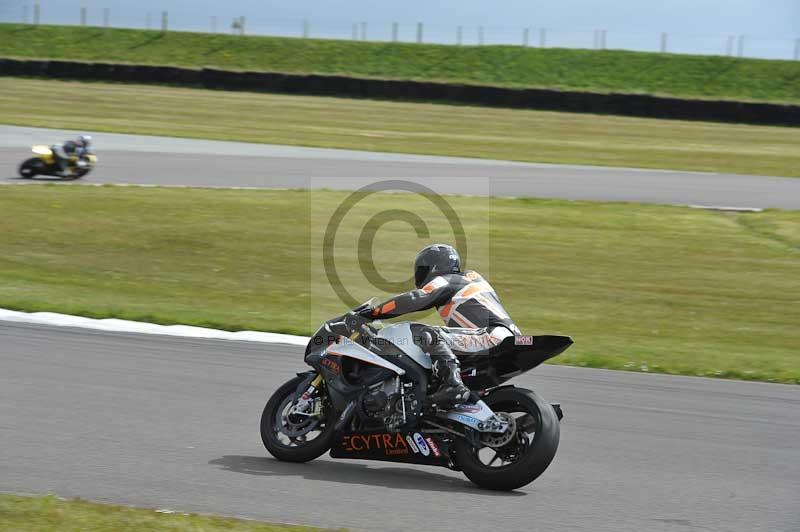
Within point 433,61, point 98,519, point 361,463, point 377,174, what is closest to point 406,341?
point 361,463

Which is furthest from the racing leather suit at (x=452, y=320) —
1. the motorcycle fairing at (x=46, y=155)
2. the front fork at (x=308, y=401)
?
the motorcycle fairing at (x=46, y=155)

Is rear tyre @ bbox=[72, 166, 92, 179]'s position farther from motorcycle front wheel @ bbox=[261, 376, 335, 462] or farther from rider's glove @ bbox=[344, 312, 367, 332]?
rider's glove @ bbox=[344, 312, 367, 332]

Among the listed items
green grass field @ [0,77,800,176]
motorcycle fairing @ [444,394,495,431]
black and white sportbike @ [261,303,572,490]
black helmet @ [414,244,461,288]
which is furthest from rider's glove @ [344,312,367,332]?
green grass field @ [0,77,800,176]

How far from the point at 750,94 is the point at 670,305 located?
37426mm

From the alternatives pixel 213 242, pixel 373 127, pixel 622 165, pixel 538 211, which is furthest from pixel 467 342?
pixel 373 127

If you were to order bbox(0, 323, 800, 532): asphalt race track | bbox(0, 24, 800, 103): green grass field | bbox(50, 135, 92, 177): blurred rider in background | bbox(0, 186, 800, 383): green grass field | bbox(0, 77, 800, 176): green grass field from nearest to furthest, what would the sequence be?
bbox(0, 323, 800, 532): asphalt race track < bbox(0, 186, 800, 383): green grass field < bbox(50, 135, 92, 177): blurred rider in background < bbox(0, 77, 800, 176): green grass field < bbox(0, 24, 800, 103): green grass field

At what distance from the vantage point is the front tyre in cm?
669

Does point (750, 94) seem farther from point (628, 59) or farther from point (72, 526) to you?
point (72, 526)

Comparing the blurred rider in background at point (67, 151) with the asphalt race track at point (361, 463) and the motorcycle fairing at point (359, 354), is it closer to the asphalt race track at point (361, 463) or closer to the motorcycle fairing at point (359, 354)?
the asphalt race track at point (361, 463)

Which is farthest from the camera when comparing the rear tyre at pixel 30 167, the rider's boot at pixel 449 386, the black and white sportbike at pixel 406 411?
the rear tyre at pixel 30 167

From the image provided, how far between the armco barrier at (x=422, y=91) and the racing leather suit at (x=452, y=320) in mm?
34114

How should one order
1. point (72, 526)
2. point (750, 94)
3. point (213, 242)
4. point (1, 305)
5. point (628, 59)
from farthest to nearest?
point (628, 59), point (750, 94), point (213, 242), point (1, 305), point (72, 526)

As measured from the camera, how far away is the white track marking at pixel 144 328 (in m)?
12.0

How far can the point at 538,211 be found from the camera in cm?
2089
